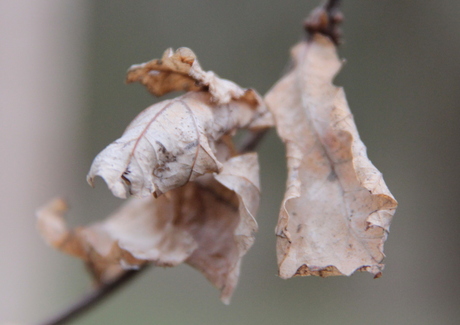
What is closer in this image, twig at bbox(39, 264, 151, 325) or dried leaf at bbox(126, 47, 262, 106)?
dried leaf at bbox(126, 47, 262, 106)

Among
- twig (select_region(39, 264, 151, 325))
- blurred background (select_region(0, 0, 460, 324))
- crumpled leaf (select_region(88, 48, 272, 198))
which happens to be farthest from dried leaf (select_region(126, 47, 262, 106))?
blurred background (select_region(0, 0, 460, 324))

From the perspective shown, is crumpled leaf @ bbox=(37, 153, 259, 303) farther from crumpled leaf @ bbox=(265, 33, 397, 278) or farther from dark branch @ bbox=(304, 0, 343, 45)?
dark branch @ bbox=(304, 0, 343, 45)

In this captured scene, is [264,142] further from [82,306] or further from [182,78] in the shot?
[182,78]

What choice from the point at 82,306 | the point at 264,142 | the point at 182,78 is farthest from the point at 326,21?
the point at 264,142

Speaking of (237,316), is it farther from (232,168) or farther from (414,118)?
(232,168)

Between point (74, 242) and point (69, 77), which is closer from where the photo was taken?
point (74, 242)

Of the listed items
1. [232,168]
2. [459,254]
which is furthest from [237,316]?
[232,168]

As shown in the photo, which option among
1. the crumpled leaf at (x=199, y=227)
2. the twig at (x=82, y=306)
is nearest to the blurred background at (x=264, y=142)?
the twig at (x=82, y=306)
